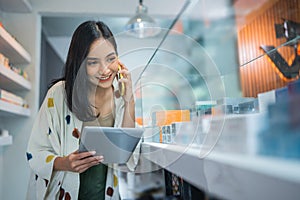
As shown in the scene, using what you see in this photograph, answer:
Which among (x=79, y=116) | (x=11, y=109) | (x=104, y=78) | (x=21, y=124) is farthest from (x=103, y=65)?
(x=21, y=124)

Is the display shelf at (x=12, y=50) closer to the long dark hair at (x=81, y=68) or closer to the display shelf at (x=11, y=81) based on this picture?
the display shelf at (x=11, y=81)

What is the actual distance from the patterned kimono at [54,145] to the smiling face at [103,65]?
9 cm

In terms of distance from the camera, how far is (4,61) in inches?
62.2

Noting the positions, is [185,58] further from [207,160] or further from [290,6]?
[290,6]

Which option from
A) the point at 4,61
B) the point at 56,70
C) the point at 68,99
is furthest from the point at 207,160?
the point at 56,70

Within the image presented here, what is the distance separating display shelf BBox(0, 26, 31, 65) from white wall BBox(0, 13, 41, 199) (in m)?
0.09

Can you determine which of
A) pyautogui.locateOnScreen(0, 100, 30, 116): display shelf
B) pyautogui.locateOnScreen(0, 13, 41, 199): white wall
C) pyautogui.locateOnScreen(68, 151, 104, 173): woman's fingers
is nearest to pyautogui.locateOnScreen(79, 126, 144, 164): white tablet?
pyautogui.locateOnScreen(68, 151, 104, 173): woman's fingers

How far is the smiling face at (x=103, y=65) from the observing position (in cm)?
76

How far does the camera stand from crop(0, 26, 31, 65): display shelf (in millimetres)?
1615

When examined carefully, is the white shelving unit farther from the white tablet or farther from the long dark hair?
the white tablet

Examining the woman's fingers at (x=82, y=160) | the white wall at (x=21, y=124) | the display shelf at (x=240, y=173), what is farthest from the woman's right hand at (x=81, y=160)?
the white wall at (x=21, y=124)

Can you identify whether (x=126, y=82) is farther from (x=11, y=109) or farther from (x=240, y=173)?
(x=11, y=109)

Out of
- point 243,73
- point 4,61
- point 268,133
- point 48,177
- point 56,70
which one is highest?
point 56,70

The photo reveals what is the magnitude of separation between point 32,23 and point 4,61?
28.6 inches
